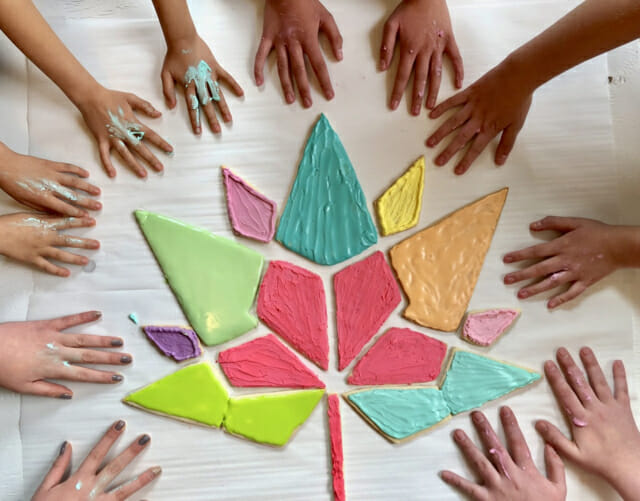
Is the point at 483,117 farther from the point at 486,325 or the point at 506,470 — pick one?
the point at 506,470

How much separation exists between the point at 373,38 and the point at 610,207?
0.55 m

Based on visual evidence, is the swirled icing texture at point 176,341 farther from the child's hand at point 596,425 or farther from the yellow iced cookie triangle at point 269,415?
the child's hand at point 596,425

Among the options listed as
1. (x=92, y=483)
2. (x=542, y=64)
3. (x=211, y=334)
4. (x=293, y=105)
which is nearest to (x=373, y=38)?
(x=293, y=105)

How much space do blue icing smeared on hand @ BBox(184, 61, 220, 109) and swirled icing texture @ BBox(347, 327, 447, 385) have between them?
540 millimetres

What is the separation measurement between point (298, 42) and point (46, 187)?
20.7 inches

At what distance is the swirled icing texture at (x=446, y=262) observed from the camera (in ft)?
2.99

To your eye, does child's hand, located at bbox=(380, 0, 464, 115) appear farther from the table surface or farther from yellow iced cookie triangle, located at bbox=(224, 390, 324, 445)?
yellow iced cookie triangle, located at bbox=(224, 390, 324, 445)

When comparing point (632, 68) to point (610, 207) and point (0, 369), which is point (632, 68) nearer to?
point (610, 207)

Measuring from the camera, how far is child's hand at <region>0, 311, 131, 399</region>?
0.87 m

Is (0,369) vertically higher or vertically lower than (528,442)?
higher

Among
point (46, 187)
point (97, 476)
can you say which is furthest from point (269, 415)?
point (46, 187)

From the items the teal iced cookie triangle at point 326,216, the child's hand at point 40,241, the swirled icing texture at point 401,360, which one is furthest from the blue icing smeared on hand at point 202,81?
the swirled icing texture at point 401,360

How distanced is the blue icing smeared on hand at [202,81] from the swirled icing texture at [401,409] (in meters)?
0.60

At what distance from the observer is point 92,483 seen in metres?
0.86
